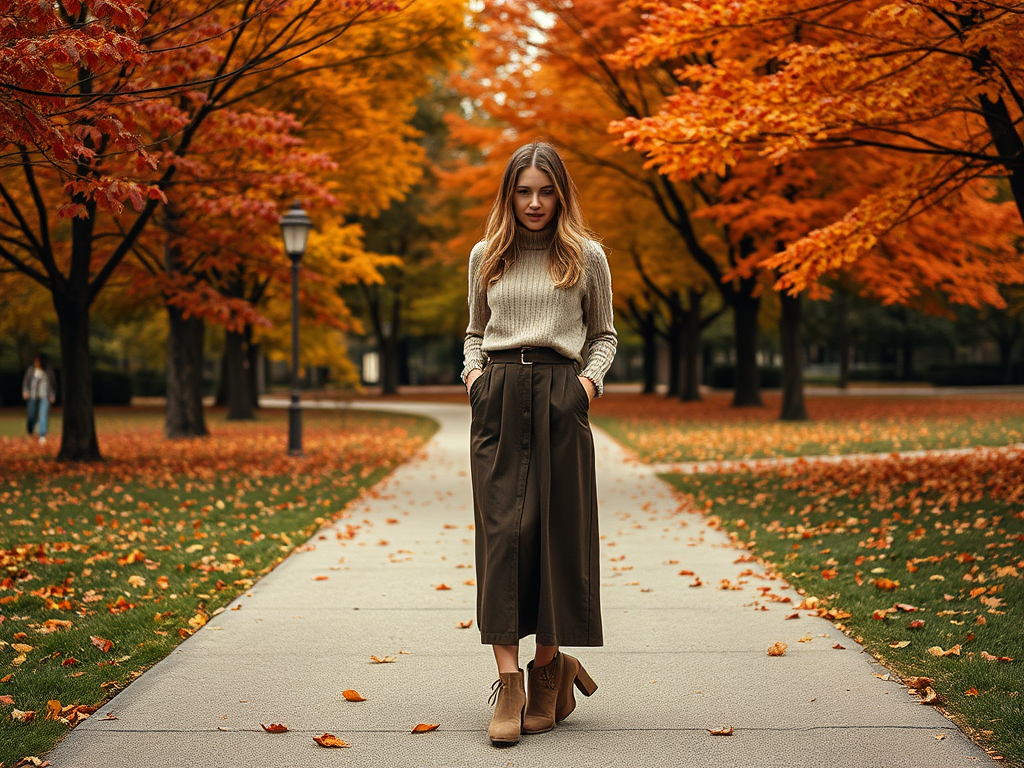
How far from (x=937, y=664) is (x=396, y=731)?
2.40 meters

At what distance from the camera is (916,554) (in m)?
7.00

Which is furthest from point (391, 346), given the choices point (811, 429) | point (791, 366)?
point (811, 429)

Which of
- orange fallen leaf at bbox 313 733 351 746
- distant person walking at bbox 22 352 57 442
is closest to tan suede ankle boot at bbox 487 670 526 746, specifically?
orange fallen leaf at bbox 313 733 351 746

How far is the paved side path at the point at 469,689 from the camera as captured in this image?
356 cm

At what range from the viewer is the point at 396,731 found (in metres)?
3.81

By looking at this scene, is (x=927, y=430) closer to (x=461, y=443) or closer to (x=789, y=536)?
(x=461, y=443)

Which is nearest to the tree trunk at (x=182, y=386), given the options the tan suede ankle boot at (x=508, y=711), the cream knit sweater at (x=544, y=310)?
the cream knit sweater at (x=544, y=310)

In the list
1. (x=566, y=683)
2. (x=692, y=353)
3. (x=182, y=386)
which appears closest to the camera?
(x=566, y=683)

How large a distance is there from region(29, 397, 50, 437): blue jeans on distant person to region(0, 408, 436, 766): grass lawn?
1.21 meters

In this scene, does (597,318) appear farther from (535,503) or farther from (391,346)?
(391,346)

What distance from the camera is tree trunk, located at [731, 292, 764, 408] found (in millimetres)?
26703

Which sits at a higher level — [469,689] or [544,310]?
[544,310]

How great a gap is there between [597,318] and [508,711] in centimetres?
152

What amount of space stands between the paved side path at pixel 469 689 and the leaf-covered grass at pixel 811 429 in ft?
30.0
